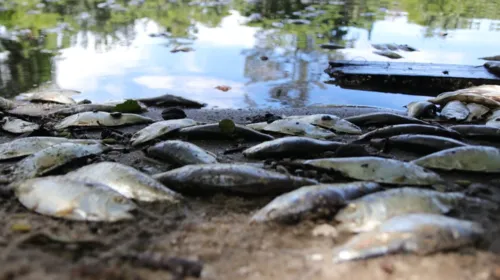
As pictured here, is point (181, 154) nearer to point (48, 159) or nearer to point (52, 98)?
point (48, 159)

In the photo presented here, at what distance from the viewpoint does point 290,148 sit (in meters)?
3.21

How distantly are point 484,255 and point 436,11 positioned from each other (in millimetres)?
12278

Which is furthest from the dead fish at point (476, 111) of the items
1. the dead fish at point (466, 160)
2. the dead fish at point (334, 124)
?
the dead fish at point (466, 160)

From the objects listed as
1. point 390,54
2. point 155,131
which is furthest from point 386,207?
point 390,54

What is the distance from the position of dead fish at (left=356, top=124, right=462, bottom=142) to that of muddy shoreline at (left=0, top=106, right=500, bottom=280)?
142 cm

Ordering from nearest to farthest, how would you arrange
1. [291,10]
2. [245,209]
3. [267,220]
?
[267,220]
[245,209]
[291,10]

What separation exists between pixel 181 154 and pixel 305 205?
111 cm

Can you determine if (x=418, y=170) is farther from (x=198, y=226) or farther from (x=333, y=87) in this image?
(x=333, y=87)

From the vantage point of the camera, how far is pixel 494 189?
266cm

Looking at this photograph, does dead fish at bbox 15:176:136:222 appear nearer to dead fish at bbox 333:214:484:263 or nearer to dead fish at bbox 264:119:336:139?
dead fish at bbox 333:214:484:263

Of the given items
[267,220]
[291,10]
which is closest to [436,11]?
[291,10]

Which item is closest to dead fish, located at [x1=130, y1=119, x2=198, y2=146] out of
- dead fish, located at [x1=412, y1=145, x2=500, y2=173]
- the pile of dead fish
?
the pile of dead fish

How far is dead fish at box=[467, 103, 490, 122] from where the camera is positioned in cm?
470

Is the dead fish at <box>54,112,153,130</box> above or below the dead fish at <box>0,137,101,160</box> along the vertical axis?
below
